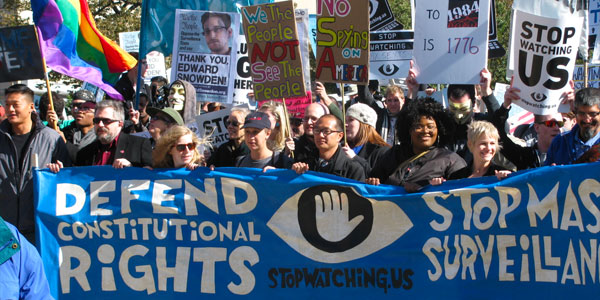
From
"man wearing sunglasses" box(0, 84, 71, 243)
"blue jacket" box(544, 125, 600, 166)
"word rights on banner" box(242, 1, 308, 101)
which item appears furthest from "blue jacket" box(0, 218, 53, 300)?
"word rights on banner" box(242, 1, 308, 101)

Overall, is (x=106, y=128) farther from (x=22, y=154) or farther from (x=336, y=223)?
(x=336, y=223)

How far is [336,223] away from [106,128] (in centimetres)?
210

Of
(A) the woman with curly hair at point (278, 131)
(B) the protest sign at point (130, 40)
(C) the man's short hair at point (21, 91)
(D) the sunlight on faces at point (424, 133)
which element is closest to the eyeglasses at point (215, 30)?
(A) the woman with curly hair at point (278, 131)

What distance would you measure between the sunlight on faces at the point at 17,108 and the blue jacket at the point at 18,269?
3.49 metres

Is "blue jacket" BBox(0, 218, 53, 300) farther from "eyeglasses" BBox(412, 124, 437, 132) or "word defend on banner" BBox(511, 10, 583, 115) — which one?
"word defend on banner" BBox(511, 10, 583, 115)

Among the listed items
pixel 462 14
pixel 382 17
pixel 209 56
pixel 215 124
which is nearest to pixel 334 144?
pixel 462 14

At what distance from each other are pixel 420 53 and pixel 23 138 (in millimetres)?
3546

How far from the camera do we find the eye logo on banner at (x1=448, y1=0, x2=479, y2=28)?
725 cm

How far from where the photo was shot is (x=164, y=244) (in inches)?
239

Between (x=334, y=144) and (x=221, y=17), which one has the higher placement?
(x=221, y=17)

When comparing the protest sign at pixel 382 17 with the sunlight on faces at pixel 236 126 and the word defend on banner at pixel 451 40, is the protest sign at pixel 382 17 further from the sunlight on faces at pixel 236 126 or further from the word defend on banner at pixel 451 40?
the sunlight on faces at pixel 236 126

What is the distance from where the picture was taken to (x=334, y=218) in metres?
5.76

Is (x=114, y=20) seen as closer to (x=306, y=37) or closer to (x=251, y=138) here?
(x=306, y=37)

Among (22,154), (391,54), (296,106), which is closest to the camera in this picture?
(22,154)
